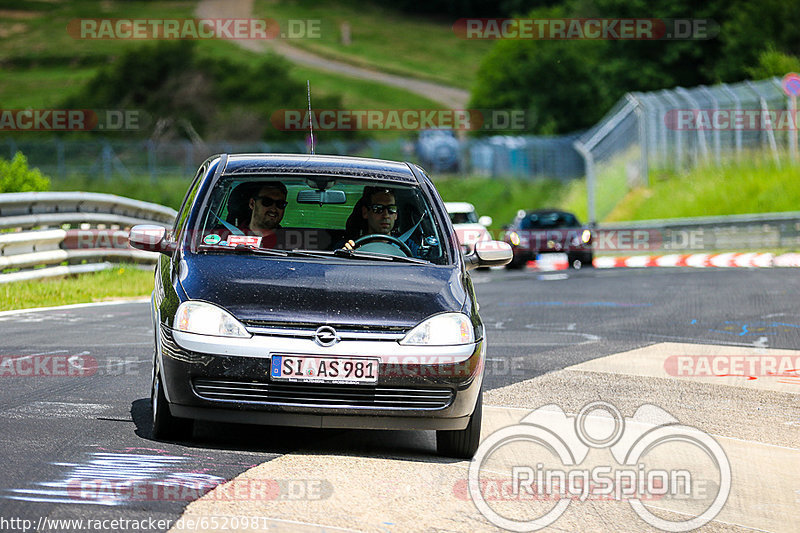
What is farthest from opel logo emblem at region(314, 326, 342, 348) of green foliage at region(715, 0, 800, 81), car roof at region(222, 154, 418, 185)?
green foliage at region(715, 0, 800, 81)

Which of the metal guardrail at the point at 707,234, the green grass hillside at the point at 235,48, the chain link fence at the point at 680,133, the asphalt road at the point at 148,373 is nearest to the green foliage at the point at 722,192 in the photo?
the chain link fence at the point at 680,133

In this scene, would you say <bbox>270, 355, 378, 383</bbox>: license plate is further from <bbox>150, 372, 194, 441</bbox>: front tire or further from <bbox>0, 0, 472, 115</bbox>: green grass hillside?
<bbox>0, 0, 472, 115</bbox>: green grass hillside

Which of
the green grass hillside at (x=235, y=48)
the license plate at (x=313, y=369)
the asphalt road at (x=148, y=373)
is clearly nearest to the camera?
the asphalt road at (x=148, y=373)

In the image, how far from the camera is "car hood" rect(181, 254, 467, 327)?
23.0 ft

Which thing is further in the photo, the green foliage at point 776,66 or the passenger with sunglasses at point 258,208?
the green foliage at point 776,66

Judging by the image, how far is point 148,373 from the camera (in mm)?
10133

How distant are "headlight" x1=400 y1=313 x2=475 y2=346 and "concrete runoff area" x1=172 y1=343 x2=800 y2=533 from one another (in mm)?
605

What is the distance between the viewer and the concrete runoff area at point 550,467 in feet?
19.2

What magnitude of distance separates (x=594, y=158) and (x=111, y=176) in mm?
18028

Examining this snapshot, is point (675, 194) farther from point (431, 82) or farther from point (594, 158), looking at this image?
point (431, 82)

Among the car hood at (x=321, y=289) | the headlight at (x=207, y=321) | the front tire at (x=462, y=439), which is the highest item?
the car hood at (x=321, y=289)

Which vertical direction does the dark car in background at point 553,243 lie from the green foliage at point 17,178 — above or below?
below

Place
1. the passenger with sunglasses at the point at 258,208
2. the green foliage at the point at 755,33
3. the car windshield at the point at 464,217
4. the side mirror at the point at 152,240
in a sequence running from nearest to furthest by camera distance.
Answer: the side mirror at the point at 152,240, the passenger with sunglasses at the point at 258,208, the car windshield at the point at 464,217, the green foliage at the point at 755,33

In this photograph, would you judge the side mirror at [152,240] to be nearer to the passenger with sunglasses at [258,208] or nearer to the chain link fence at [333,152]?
the passenger with sunglasses at [258,208]
